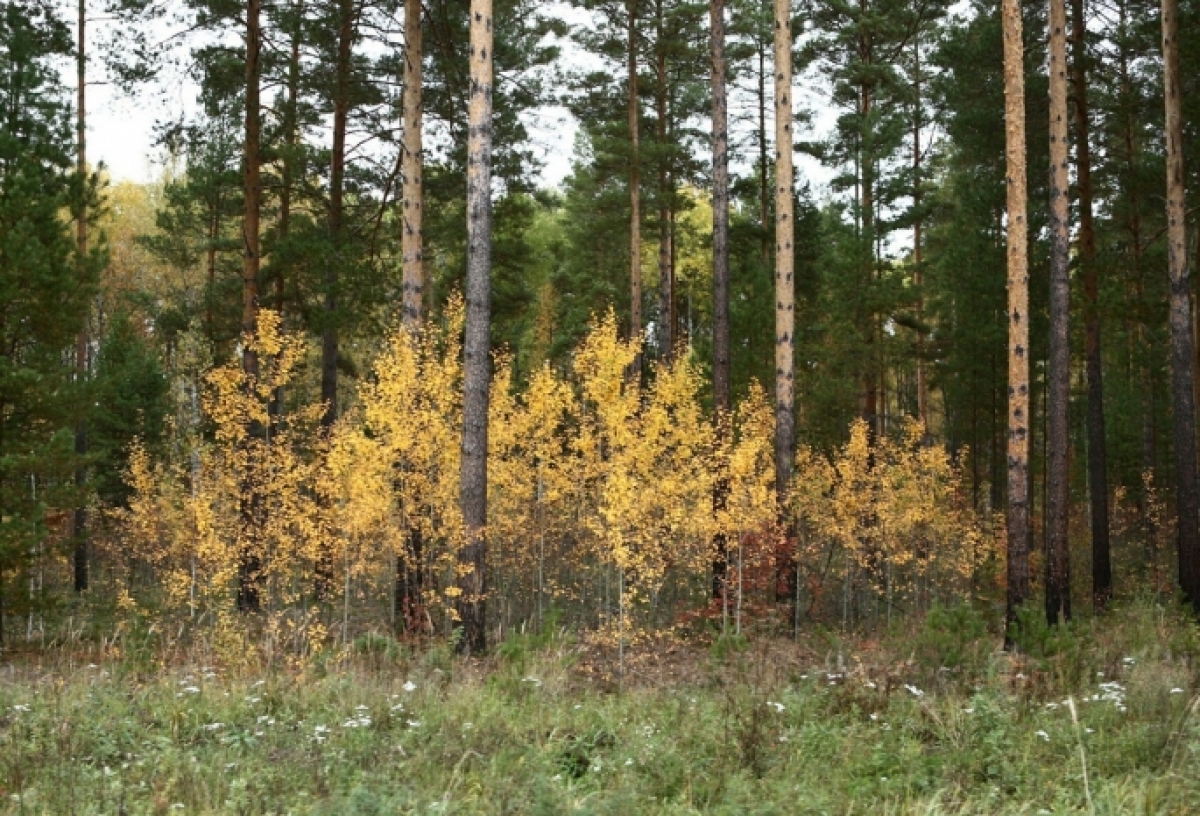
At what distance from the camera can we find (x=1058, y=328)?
11891 mm

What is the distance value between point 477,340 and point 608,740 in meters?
5.62

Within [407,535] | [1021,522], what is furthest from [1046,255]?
[407,535]

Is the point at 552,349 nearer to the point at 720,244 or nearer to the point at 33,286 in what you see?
the point at 720,244

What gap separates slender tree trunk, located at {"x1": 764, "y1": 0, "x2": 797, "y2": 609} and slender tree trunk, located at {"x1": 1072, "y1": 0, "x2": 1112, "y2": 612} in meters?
5.73

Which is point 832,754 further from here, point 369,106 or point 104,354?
point 104,354

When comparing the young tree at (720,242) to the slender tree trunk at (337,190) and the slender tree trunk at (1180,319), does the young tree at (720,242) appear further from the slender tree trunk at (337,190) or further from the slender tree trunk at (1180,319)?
the slender tree trunk at (1180,319)

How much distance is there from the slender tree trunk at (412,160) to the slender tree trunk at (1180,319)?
11985 mm

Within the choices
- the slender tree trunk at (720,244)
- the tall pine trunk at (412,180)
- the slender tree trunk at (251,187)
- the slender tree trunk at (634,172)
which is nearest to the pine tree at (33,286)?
the slender tree trunk at (251,187)

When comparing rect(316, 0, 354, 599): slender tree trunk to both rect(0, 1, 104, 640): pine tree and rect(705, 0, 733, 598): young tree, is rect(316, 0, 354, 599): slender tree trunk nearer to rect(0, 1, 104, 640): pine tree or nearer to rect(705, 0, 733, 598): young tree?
rect(0, 1, 104, 640): pine tree

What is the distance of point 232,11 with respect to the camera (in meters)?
14.5

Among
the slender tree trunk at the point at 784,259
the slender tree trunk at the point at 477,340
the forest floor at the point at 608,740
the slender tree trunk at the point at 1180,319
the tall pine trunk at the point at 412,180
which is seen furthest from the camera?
the slender tree trunk at the point at 784,259

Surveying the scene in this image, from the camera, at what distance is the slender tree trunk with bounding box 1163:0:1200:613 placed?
1388 cm

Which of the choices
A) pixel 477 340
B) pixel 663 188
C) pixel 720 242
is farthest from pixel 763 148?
pixel 477 340

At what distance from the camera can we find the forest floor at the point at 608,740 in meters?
4.61
